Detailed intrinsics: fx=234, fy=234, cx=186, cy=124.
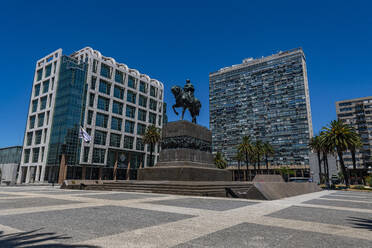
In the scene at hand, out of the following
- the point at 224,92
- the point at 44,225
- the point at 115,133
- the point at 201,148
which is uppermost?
the point at 224,92

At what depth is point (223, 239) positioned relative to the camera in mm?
4852

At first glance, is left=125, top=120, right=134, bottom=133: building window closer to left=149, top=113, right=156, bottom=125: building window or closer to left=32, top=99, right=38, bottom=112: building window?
left=149, top=113, right=156, bottom=125: building window

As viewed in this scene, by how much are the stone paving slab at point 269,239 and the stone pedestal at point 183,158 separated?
1520 centimetres

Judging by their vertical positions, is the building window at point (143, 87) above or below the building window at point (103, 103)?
above

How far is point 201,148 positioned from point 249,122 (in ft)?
337

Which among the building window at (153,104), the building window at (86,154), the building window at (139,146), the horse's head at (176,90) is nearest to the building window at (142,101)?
the building window at (153,104)

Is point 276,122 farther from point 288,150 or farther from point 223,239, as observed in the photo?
point 223,239

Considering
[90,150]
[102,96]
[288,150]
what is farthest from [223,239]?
[288,150]

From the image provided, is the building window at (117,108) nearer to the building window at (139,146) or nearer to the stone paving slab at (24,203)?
the building window at (139,146)

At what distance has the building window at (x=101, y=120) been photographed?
6238 cm

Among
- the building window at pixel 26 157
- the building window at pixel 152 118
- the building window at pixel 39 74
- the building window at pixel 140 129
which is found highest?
the building window at pixel 39 74

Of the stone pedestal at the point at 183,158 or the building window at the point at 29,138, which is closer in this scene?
the stone pedestal at the point at 183,158

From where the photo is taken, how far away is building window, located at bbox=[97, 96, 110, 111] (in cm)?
6328

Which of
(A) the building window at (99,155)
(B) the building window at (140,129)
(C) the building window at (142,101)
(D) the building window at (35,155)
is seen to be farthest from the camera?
(C) the building window at (142,101)
